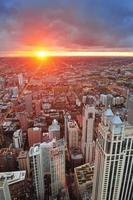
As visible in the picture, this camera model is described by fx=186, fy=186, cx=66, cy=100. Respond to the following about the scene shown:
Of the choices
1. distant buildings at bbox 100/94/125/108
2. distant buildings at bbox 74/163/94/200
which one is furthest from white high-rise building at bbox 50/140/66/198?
distant buildings at bbox 100/94/125/108

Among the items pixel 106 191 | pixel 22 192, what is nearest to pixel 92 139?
pixel 22 192

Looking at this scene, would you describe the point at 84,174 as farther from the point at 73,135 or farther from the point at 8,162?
the point at 8,162

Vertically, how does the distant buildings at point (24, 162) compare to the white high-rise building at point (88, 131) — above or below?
below

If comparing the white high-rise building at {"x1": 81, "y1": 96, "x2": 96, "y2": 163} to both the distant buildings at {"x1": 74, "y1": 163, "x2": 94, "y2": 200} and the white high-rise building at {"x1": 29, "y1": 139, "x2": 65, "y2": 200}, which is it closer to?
the distant buildings at {"x1": 74, "y1": 163, "x2": 94, "y2": 200}

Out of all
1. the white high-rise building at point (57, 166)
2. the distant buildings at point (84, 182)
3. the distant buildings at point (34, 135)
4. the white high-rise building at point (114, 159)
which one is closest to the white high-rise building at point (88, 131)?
the distant buildings at point (84, 182)

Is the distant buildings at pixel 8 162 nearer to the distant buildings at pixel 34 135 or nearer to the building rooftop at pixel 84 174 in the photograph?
the distant buildings at pixel 34 135

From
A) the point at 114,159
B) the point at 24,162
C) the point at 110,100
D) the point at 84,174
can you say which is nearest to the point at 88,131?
the point at 84,174
